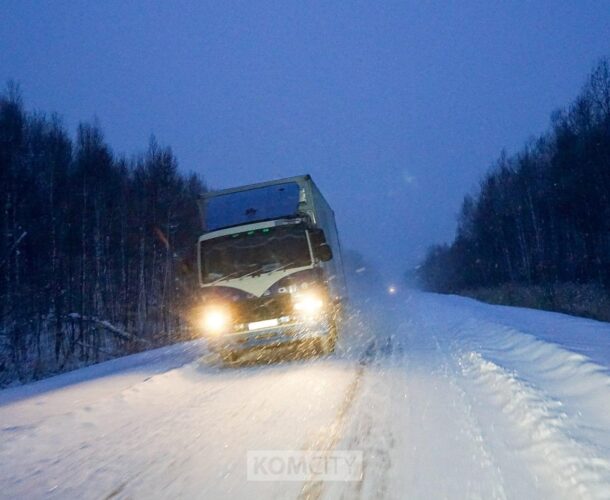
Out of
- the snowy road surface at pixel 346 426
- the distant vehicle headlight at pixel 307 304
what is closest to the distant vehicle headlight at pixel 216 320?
the snowy road surface at pixel 346 426

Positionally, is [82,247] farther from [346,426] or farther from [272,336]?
[346,426]

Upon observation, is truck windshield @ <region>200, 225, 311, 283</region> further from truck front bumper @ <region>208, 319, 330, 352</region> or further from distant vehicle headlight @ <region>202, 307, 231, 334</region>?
truck front bumper @ <region>208, 319, 330, 352</region>

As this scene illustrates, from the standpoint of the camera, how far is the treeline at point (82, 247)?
20.3 meters

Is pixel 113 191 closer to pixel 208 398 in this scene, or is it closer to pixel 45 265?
pixel 45 265

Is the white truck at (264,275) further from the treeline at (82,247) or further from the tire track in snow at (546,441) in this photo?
the treeline at (82,247)

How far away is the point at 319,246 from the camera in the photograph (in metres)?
11.2

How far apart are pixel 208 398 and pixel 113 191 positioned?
71.7ft

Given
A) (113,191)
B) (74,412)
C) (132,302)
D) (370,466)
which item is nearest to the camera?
(370,466)

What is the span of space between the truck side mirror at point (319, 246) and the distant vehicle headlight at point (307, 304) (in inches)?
35.2

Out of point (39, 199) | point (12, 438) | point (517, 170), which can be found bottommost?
point (12, 438)

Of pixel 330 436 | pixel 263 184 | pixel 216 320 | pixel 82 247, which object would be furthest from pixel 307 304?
pixel 82 247

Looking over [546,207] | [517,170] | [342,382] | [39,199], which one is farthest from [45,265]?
[517,170]

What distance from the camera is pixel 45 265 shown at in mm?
22266

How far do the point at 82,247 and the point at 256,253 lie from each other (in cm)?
1694
